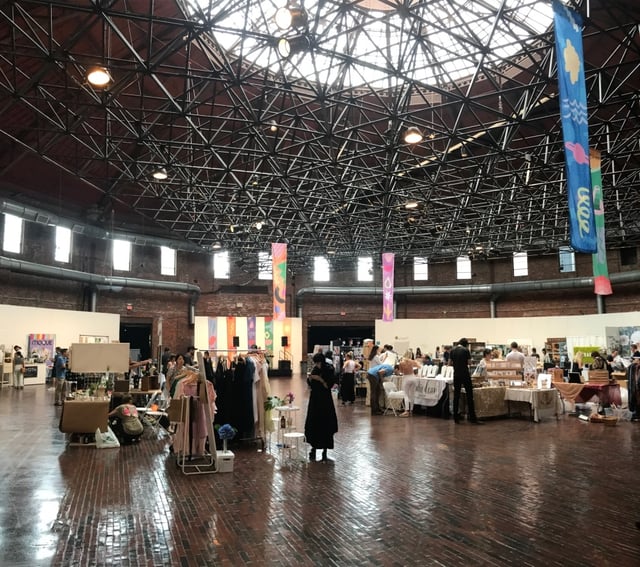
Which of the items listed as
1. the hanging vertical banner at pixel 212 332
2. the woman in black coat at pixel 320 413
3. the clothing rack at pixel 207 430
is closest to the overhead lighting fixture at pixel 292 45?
the woman in black coat at pixel 320 413

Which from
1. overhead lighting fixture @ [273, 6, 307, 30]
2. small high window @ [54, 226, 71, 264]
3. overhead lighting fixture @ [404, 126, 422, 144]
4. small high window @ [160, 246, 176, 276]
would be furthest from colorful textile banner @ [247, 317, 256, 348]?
overhead lighting fixture @ [273, 6, 307, 30]

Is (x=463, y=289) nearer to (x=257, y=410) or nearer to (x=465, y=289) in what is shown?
(x=465, y=289)

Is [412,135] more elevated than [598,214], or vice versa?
[412,135]

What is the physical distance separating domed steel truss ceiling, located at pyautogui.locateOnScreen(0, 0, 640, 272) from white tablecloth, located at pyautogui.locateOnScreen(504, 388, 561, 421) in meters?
6.82

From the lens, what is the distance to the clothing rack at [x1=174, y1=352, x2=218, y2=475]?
7129 millimetres

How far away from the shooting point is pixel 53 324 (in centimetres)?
2277

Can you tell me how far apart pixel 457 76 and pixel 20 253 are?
66.2 ft

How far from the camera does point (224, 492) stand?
600 cm

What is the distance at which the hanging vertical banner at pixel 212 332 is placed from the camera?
2922cm

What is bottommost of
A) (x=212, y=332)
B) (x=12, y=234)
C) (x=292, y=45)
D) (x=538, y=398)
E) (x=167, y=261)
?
(x=538, y=398)

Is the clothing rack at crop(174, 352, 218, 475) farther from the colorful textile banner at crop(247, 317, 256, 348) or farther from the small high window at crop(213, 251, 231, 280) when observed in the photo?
the small high window at crop(213, 251, 231, 280)

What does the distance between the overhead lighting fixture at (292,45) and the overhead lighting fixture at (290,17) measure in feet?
1.49

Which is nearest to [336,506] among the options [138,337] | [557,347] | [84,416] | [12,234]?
[84,416]

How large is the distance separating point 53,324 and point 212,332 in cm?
869
